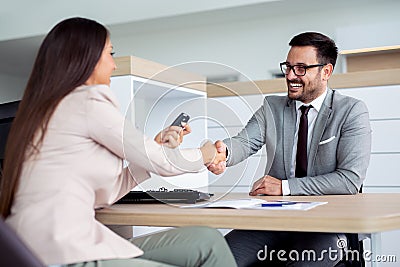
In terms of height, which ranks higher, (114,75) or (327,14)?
(327,14)

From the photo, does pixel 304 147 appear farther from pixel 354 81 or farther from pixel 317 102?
pixel 354 81

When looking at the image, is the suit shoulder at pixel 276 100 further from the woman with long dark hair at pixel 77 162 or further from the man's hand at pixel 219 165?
the woman with long dark hair at pixel 77 162

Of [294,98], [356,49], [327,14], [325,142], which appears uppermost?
[327,14]

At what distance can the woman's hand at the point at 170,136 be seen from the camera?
1506 millimetres

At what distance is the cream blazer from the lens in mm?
1235

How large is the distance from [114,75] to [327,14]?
407 cm

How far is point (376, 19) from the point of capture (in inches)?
222

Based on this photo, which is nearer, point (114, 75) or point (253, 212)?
point (253, 212)

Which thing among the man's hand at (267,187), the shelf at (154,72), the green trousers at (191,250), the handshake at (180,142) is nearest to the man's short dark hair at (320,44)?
the shelf at (154,72)

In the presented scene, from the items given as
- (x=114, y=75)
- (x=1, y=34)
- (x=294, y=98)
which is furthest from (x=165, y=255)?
(x=1, y=34)

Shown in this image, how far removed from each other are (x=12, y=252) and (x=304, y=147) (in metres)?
1.41

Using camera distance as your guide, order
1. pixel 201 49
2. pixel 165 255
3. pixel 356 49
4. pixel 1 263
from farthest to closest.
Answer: pixel 201 49
pixel 356 49
pixel 165 255
pixel 1 263

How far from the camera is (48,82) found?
1.36 meters

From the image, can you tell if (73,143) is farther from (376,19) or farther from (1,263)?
(376,19)
